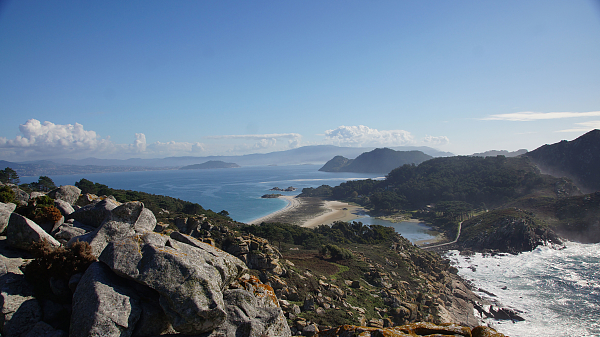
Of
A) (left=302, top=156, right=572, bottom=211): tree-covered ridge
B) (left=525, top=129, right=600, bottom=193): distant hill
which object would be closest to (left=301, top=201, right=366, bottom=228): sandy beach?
(left=302, top=156, right=572, bottom=211): tree-covered ridge

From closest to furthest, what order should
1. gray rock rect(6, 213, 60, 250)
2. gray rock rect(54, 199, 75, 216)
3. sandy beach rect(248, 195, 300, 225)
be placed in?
gray rock rect(6, 213, 60, 250) < gray rock rect(54, 199, 75, 216) < sandy beach rect(248, 195, 300, 225)

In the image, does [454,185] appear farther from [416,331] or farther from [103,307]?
[103,307]

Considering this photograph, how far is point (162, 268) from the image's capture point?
5.77 metres

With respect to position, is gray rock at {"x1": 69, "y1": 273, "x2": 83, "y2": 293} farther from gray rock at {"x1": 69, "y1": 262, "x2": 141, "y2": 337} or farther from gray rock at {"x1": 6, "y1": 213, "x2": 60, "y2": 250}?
gray rock at {"x1": 6, "y1": 213, "x2": 60, "y2": 250}

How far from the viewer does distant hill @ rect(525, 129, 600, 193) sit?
98125 millimetres

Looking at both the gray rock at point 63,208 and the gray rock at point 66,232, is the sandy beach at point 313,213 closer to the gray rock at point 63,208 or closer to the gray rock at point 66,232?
the gray rock at point 63,208

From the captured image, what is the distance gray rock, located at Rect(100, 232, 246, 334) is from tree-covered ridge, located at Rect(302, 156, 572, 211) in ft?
300

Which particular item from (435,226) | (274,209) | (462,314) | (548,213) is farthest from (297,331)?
(274,209)

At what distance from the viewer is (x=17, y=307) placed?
18.5 feet

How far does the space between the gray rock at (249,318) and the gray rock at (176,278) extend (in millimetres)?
351

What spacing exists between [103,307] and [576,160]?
151 meters

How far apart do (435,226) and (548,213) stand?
2365 cm

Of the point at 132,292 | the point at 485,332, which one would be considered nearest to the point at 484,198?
the point at 485,332

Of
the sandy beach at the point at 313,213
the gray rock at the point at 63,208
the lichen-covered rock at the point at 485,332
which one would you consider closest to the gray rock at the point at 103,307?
the lichen-covered rock at the point at 485,332
